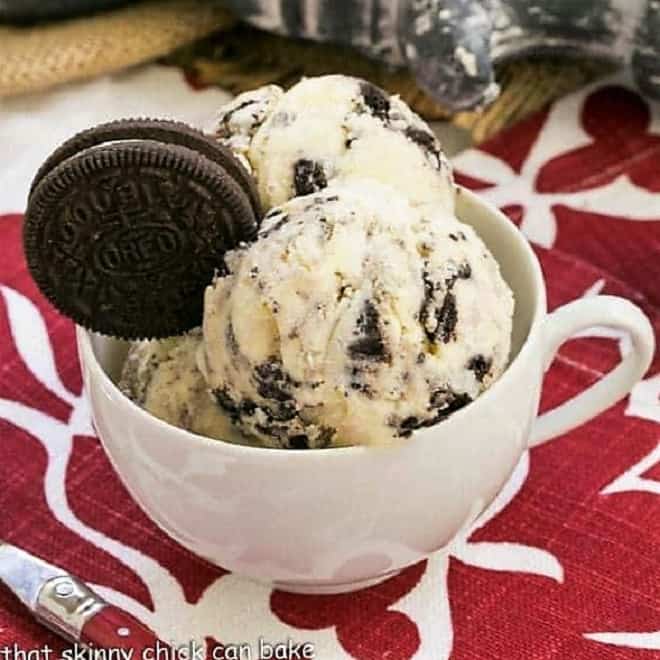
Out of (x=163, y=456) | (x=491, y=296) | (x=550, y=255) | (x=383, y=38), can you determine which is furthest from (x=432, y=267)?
(x=383, y=38)

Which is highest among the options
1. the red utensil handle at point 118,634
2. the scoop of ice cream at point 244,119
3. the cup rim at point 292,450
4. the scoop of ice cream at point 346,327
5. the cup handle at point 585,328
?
the scoop of ice cream at point 244,119

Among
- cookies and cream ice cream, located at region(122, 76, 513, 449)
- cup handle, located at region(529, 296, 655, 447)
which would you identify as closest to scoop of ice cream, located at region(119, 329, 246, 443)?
cookies and cream ice cream, located at region(122, 76, 513, 449)

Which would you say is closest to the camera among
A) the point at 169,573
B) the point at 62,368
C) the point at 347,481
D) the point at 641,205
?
the point at 347,481

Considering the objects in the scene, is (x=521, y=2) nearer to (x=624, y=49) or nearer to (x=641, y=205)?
(x=624, y=49)

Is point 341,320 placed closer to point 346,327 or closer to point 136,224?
point 346,327

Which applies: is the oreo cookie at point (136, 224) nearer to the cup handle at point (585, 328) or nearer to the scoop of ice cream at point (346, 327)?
the scoop of ice cream at point (346, 327)

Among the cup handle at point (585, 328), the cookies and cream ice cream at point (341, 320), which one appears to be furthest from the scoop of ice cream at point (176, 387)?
the cup handle at point (585, 328)

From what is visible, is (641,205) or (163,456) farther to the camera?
(641,205)

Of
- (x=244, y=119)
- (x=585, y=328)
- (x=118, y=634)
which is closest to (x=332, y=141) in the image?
(x=244, y=119)

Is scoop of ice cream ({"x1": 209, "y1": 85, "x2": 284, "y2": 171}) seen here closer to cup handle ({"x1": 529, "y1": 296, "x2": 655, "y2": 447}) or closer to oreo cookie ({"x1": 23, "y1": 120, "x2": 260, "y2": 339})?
oreo cookie ({"x1": 23, "y1": 120, "x2": 260, "y2": 339})
